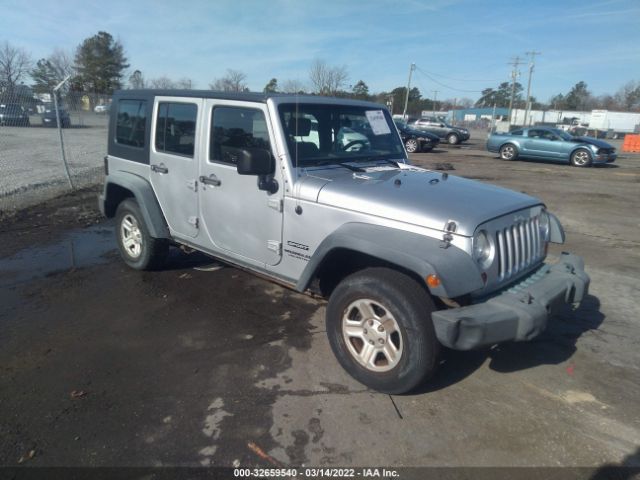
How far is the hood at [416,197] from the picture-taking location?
300 centimetres

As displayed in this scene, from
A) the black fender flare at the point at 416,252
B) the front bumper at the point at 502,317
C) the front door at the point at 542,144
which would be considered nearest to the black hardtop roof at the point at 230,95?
the black fender flare at the point at 416,252

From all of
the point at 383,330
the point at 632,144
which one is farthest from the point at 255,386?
the point at 632,144

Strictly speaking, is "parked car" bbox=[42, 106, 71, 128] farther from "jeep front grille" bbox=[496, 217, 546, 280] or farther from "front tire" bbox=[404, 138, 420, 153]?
"front tire" bbox=[404, 138, 420, 153]

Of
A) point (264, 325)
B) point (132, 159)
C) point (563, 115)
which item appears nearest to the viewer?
point (264, 325)

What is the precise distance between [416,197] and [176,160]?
249cm

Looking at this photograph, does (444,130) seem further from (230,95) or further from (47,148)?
(230,95)

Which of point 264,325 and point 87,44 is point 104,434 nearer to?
point 264,325

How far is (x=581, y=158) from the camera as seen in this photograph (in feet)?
59.2

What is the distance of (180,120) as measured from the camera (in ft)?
14.6

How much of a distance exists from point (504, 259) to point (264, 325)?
214 cm

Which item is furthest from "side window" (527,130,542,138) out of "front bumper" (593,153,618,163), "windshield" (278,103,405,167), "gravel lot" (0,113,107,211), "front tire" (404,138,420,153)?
"windshield" (278,103,405,167)

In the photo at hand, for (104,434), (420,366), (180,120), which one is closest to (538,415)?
(420,366)

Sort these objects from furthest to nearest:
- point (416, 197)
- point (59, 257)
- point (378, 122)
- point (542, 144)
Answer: point (542, 144), point (59, 257), point (378, 122), point (416, 197)

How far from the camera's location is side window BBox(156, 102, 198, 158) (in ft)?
14.2
